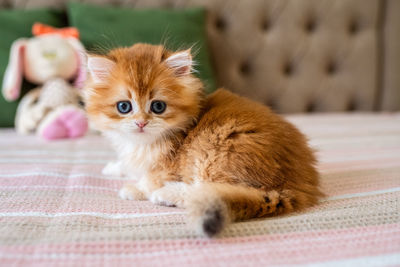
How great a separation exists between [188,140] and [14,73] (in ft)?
3.56

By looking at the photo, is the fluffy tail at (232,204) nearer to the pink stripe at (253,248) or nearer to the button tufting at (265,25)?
the pink stripe at (253,248)

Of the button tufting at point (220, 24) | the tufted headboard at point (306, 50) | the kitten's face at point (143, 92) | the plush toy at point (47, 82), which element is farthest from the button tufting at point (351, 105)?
the plush toy at point (47, 82)

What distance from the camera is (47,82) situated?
1.65m

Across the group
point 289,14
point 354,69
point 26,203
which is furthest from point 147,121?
point 354,69

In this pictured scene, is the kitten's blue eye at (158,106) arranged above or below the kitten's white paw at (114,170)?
above

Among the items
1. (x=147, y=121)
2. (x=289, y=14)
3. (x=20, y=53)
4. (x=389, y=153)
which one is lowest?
(x=389, y=153)

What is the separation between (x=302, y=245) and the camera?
0.61 m

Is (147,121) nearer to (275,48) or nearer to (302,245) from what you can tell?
(302,245)

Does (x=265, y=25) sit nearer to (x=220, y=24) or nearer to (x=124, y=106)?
(x=220, y=24)

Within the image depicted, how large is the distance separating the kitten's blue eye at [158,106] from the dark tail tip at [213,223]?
1.36 feet

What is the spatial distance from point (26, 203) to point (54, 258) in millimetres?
307

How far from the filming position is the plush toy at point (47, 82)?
5.15 feet

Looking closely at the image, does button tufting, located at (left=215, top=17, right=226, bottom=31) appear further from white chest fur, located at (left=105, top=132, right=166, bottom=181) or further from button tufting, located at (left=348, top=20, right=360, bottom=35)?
white chest fur, located at (left=105, top=132, right=166, bottom=181)

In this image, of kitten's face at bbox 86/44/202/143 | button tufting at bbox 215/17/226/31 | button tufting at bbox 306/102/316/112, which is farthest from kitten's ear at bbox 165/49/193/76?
button tufting at bbox 306/102/316/112
